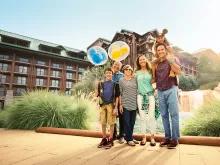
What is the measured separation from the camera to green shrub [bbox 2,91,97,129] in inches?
243

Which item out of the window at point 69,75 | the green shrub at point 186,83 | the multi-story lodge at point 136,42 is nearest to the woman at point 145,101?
the multi-story lodge at point 136,42

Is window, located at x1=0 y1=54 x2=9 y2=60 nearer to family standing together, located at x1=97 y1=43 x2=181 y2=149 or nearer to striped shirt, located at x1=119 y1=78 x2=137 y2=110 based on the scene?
family standing together, located at x1=97 y1=43 x2=181 y2=149

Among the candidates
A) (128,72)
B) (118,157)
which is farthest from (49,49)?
(118,157)

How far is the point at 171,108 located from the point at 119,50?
2.37 metres

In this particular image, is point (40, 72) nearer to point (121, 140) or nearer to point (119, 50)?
point (119, 50)

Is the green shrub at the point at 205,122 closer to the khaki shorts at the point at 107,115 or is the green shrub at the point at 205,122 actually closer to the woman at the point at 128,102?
the woman at the point at 128,102

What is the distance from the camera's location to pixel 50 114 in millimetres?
6246

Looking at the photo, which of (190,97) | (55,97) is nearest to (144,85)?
(55,97)

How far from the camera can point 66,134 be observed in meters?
5.20

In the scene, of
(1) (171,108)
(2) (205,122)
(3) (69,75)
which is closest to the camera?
(1) (171,108)

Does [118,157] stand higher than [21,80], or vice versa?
[21,80]

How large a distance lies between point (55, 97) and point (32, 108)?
738 millimetres

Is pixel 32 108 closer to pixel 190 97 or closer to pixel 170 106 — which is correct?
pixel 170 106

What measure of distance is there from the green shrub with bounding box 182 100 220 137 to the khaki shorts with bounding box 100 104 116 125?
1825 millimetres
